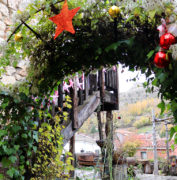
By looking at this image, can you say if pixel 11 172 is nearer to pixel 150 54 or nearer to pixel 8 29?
pixel 150 54

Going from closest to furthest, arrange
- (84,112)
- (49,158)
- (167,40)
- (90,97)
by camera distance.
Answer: (167,40), (49,158), (84,112), (90,97)

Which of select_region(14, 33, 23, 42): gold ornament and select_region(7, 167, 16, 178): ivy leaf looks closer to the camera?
select_region(14, 33, 23, 42): gold ornament

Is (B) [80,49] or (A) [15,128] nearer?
(B) [80,49]

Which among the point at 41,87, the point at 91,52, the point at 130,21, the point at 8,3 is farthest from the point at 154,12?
the point at 8,3

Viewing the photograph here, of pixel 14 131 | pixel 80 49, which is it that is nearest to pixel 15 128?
pixel 14 131

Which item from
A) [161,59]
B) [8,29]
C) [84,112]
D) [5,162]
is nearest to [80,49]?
[161,59]

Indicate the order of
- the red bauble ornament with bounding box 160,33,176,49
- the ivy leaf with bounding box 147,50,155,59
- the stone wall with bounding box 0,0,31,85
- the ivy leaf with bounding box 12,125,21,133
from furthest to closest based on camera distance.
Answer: the stone wall with bounding box 0,0,31,85
the ivy leaf with bounding box 12,125,21,133
the ivy leaf with bounding box 147,50,155,59
the red bauble ornament with bounding box 160,33,176,49

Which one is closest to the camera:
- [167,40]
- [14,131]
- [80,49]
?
[167,40]

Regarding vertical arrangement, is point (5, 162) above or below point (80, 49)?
below

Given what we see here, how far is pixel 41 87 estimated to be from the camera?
5.50 ft

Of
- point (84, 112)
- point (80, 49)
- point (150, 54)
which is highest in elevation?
point (80, 49)

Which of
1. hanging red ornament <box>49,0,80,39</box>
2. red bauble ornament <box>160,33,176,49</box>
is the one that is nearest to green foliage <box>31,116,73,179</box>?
hanging red ornament <box>49,0,80,39</box>

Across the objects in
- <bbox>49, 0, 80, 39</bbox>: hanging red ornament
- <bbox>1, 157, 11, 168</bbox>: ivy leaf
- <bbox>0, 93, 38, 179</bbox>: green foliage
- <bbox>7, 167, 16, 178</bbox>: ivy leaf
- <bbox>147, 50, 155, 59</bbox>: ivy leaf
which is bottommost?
<bbox>7, 167, 16, 178</bbox>: ivy leaf

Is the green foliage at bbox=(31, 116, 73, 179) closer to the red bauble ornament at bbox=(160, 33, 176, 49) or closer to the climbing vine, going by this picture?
the climbing vine
